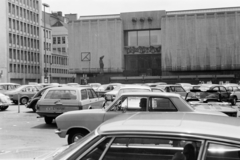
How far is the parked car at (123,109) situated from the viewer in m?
8.27

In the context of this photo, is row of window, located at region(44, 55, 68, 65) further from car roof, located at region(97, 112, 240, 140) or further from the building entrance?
car roof, located at region(97, 112, 240, 140)

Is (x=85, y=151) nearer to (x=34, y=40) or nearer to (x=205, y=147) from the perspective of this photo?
(x=205, y=147)

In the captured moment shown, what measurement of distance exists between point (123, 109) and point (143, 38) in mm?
63223

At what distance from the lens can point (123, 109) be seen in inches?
339

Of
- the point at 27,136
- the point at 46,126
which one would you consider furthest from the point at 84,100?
the point at 27,136

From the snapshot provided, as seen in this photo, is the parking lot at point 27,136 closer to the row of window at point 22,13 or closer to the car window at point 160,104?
the car window at point 160,104

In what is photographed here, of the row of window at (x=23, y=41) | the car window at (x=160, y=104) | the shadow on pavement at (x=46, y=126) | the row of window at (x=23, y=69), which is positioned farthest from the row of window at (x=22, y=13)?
the car window at (x=160, y=104)

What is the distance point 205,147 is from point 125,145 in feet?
2.27

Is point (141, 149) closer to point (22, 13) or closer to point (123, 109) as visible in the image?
point (123, 109)

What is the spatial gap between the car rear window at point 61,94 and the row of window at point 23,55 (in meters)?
65.0

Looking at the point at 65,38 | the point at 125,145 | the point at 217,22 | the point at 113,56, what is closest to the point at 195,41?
the point at 217,22

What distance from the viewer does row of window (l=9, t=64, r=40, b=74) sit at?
75.9 meters

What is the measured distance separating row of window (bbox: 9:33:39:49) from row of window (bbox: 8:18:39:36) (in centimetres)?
159

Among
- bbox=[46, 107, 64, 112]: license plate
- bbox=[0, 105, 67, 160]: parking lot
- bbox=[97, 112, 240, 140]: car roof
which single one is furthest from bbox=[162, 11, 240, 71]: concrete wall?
bbox=[97, 112, 240, 140]: car roof
